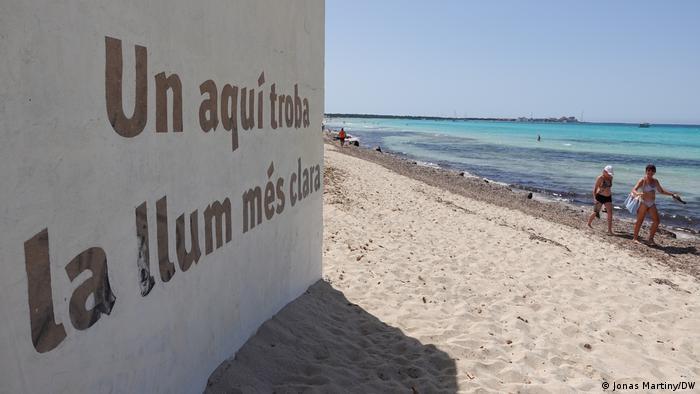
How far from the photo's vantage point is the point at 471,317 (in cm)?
531

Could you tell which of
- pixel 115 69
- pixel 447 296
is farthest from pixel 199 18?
pixel 447 296

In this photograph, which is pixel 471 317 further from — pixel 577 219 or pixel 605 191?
pixel 577 219

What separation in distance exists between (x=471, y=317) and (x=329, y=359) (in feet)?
6.54

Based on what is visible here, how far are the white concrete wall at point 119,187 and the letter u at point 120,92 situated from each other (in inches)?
1.2

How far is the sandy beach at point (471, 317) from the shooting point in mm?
3879

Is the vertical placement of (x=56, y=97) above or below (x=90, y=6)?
below

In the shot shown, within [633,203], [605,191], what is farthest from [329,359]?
[605,191]

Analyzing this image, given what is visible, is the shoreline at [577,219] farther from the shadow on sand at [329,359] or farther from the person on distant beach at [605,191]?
the shadow on sand at [329,359]

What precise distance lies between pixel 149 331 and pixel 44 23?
1420 millimetres

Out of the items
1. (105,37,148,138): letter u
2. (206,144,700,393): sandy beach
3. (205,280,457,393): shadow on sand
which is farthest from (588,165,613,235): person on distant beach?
(105,37,148,138): letter u

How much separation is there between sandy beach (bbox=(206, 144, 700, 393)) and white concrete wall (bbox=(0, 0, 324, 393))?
649mm

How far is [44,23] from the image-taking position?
5.31 ft

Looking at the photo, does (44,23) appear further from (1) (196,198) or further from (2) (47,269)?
(1) (196,198)

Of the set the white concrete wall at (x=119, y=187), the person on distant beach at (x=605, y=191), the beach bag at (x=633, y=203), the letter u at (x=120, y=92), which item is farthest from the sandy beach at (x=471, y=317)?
the letter u at (x=120, y=92)
